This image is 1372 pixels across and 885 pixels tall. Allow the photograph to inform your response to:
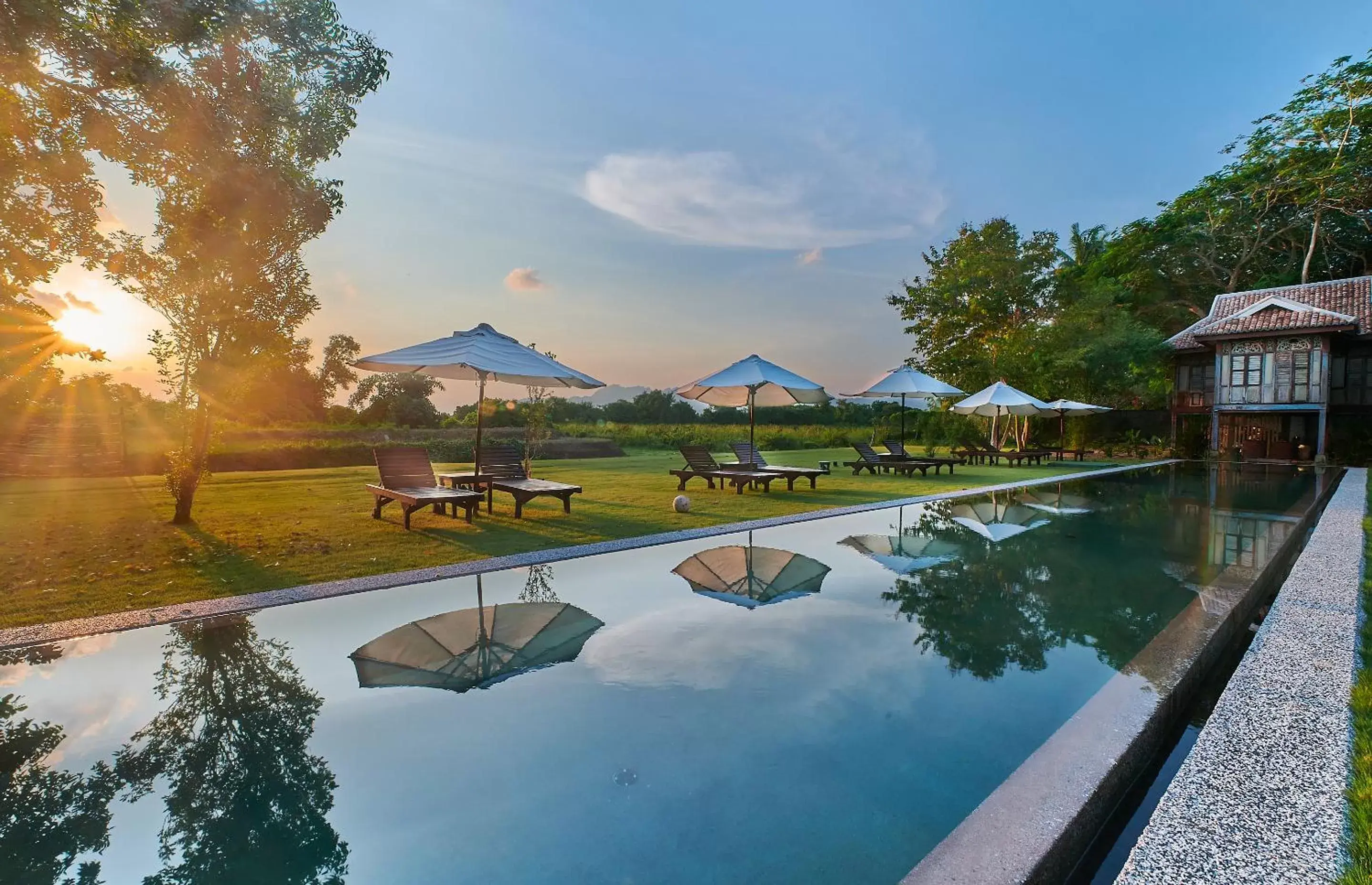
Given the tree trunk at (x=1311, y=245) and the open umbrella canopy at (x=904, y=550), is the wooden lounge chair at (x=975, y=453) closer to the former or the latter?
the open umbrella canopy at (x=904, y=550)

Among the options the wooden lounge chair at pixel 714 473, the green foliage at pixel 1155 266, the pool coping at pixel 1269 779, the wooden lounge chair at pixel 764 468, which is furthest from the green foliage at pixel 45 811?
the green foliage at pixel 1155 266

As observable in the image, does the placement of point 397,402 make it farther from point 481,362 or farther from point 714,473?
point 481,362

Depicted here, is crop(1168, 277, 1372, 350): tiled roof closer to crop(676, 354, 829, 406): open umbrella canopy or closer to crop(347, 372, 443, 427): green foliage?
crop(676, 354, 829, 406): open umbrella canopy

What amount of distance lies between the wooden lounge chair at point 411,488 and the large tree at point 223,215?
2254mm

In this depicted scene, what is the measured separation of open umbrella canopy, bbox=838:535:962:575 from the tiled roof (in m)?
22.3

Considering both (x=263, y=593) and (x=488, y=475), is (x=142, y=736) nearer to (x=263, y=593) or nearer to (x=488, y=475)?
(x=263, y=593)

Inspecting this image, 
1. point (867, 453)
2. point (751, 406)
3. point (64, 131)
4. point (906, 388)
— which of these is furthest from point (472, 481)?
point (906, 388)

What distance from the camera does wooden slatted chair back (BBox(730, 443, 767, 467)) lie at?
45.5ft

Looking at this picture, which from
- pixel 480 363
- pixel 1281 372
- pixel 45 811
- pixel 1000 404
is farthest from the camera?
pixel 1281 372

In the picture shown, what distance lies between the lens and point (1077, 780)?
2549 millimetres

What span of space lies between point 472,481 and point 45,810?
737cm

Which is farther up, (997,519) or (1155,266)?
(1155,266)

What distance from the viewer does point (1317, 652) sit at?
3.82 meters

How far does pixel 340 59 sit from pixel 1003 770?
42.6 feet
